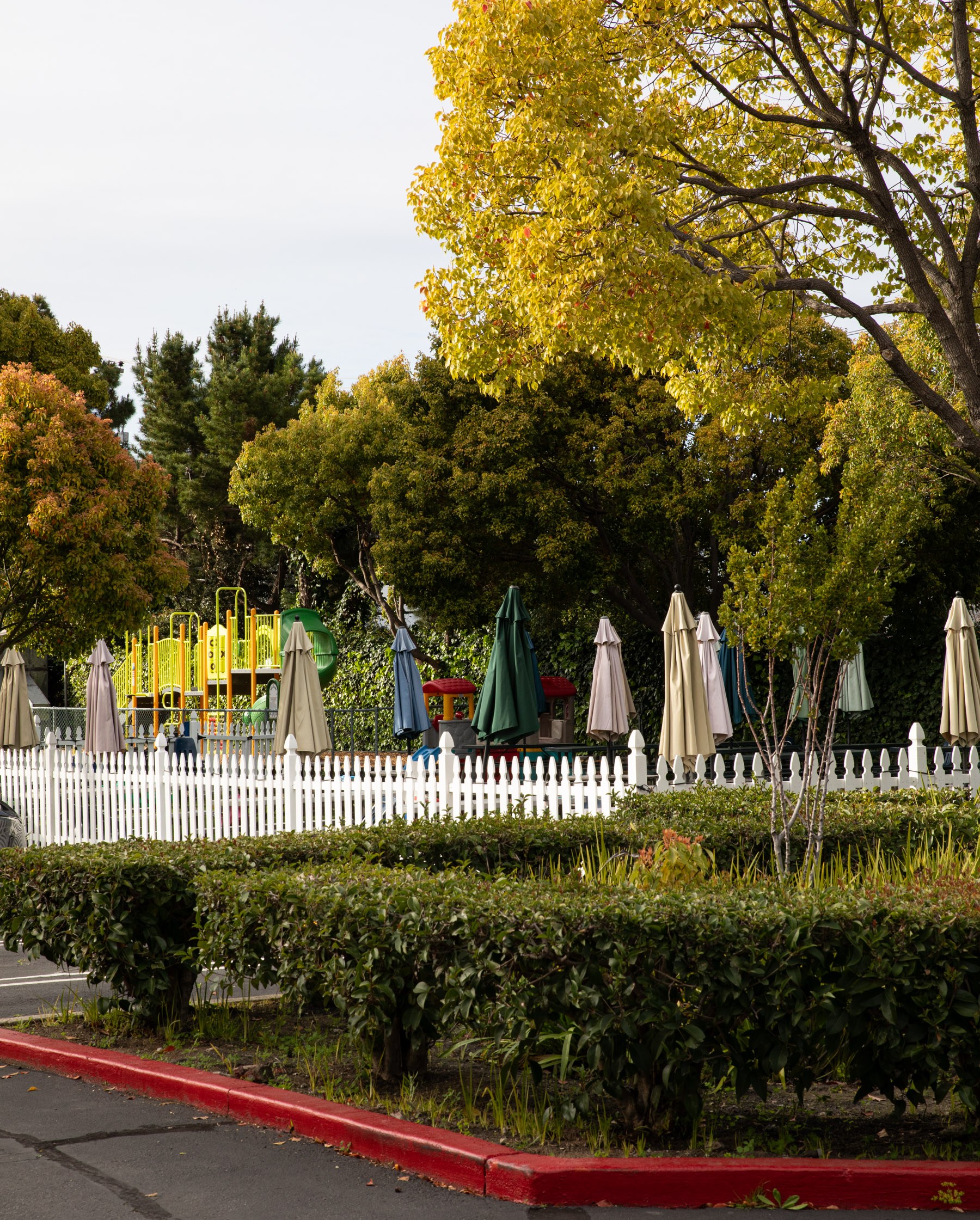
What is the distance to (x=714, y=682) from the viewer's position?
52.3ft

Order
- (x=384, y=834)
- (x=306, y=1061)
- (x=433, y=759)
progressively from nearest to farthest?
(x=306, y=1061)
(x=384, y=834)
(x=433, y=759)

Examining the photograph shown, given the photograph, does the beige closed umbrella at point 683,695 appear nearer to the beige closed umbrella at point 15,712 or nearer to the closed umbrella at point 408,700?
the closed umbrella at point 408,700

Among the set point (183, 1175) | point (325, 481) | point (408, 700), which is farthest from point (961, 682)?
point (325, 481)

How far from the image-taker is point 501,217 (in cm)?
1244

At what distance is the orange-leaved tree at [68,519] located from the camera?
17328 millimetres

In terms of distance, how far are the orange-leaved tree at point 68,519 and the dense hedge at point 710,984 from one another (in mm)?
13575

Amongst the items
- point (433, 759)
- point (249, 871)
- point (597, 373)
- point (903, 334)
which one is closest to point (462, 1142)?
point (249, 871)

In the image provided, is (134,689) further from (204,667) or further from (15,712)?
(15,712)

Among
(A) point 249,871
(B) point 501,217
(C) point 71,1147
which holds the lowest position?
(C) point 71,1147

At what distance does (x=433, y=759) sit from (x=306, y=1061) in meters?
6.02

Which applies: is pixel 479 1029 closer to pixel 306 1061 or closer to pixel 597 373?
pixel 306 1061

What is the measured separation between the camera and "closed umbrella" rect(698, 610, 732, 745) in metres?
15.4

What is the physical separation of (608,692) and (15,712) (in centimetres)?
914

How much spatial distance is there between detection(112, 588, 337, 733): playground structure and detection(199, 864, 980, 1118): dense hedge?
20.3 metres
